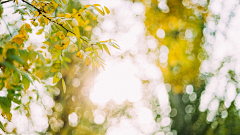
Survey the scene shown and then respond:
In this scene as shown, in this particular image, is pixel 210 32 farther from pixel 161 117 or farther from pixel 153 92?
pixel 161 117

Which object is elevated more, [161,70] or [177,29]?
[177,29]

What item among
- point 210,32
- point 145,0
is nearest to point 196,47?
point 210,32

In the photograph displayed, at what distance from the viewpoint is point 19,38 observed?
2.15 feet

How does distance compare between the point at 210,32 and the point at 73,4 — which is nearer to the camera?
the point at 73,4

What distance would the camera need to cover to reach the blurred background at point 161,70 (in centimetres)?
279

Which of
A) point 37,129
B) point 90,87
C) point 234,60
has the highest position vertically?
point 234,60

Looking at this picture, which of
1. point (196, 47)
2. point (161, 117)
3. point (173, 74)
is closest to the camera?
point (196, 47)

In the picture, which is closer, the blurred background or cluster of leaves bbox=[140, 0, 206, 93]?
cluster of leaves bbox=[140, 0, 206, 93]

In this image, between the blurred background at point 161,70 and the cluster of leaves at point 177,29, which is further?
the blurred background at point 161,70

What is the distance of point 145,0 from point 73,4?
1.50 meters

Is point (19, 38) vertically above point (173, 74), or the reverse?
point (19, 38)

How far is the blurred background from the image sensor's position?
2.79m

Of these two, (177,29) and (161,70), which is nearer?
(177,29)

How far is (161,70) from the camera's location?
11.3 ft
